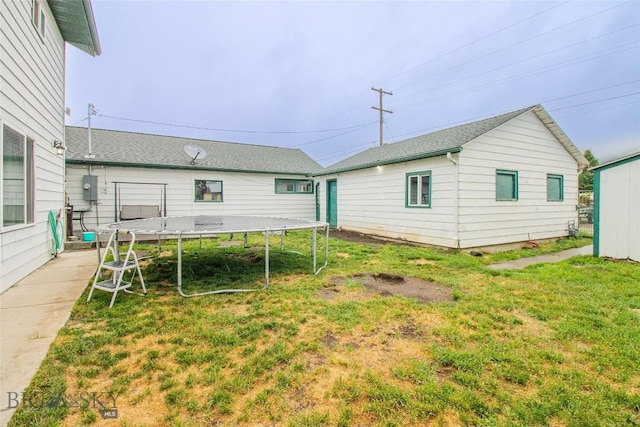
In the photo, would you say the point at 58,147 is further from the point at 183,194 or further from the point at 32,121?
the point at 183,194

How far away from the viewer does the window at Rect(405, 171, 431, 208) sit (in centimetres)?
827

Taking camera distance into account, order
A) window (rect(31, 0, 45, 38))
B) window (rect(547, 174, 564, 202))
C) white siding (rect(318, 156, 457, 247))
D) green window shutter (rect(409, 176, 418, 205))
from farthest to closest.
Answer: window (rect(547, 174, 564, 202))
green window shutter (rect(409, 176, 418, 205))
white siding (rect(318, 156, 457, 247))
window (rect(31, 0, 45, 38))

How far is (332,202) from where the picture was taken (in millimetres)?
13133

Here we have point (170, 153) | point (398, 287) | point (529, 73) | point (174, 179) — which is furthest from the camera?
point (529, 73)

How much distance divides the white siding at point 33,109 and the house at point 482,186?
8.02 m

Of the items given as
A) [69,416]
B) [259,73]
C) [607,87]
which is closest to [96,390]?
[69,416]

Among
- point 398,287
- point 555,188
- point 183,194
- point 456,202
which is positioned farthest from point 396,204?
point 183,194

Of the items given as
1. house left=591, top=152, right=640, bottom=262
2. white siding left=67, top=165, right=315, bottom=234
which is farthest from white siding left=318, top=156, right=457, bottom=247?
house left=591, top=152, right=640, bottom=262

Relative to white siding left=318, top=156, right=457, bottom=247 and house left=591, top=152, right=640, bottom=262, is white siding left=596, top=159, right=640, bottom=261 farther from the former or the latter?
white siding left=318, top=156, right=457, bottom=247

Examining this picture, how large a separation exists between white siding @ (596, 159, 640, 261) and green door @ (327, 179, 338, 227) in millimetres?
8294

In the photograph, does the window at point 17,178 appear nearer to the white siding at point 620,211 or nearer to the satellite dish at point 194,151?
the satellite dish at point 194,151

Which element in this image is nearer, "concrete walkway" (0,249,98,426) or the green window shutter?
"concrete walkway" (0,249,98,426)

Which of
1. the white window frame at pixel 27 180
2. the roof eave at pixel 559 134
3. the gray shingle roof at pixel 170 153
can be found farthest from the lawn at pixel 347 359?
the gray shingle roof at pixel 170 153

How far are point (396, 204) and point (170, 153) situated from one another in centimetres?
924
